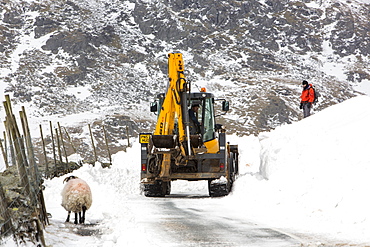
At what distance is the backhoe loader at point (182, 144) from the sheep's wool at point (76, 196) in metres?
4.35

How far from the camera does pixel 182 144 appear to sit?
14023 millimetres

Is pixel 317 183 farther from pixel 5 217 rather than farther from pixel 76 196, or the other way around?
pixel 5 217

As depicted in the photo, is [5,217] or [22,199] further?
[22,199]

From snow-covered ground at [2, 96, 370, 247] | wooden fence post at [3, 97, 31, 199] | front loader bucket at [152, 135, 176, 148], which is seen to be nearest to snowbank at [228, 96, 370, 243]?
snow-covered ground at [2, 96, 370, 247]

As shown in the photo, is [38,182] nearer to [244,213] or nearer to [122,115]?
[244,213]

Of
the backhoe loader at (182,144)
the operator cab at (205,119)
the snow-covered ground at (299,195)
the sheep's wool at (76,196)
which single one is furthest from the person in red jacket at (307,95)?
the sheep's wool at (76,196)

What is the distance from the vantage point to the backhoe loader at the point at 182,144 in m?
14.1

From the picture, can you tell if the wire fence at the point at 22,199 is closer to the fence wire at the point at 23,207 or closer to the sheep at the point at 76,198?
the fence wire at the point at 23,207

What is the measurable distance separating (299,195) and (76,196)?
4.99 meters

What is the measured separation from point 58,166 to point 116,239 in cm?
1546

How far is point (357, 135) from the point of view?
12555 mm

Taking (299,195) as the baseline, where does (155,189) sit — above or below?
below

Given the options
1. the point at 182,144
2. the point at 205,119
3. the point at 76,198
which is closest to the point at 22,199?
the point at 76,198

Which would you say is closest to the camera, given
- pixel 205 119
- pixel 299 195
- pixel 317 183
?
pixel 317 183
